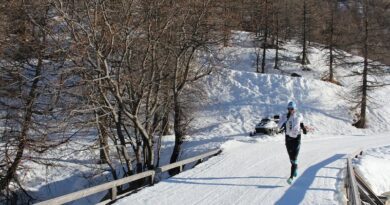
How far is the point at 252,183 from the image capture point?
13102 millimetres

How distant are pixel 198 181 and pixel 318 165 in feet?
18.2

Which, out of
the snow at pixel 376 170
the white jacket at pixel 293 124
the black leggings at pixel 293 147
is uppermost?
the white jacket at pixel 293 124

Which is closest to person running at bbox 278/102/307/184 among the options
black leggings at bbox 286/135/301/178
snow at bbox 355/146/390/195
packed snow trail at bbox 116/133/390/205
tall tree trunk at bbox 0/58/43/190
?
black leggings at bbox 286/135/301/178

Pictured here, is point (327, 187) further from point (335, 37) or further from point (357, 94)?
point (335, 37)

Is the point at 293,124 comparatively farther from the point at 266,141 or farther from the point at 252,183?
the point at 266,141

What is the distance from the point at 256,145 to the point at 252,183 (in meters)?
10.8

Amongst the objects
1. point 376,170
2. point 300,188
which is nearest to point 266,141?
point 376,170

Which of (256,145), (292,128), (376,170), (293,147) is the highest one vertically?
(292,128)

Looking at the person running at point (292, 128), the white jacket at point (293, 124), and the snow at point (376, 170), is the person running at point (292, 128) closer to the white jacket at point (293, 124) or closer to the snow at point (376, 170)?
the white jacket at point (293, 124)

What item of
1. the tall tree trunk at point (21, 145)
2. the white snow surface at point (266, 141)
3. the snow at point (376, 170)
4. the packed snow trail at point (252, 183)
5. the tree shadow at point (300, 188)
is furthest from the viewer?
the snow at point (376, 170)

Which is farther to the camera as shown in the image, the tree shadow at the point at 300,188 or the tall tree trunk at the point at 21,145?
the tall tree trunk at the point at 21,145

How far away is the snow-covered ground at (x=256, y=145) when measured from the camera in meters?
11.9

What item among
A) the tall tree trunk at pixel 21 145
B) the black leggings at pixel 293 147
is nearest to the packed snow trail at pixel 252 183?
the black leggings at pixel 293 147

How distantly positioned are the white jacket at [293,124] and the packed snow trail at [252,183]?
4.51ft
